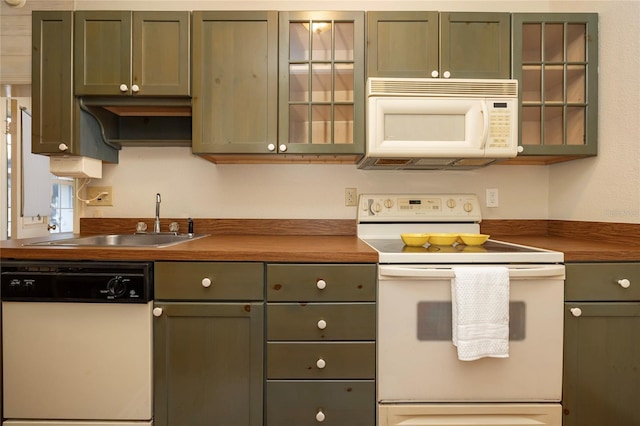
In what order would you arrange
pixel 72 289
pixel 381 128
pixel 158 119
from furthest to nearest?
pixel 158 119 → pixel 381 128 → pixel 72 289

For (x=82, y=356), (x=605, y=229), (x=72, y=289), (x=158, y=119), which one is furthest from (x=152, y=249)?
(x=605, y=229)

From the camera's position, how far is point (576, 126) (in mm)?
1790

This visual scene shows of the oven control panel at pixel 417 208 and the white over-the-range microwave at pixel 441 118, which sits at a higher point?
the white over-the-range microwave at pixel 441 118

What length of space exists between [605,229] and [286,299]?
161 cm

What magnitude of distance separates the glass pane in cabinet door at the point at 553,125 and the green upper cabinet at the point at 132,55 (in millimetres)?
1843

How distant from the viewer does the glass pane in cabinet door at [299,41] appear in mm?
1748

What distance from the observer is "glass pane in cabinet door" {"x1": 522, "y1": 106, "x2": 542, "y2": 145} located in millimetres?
1793

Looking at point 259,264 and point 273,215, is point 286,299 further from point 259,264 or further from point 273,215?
point 273,215

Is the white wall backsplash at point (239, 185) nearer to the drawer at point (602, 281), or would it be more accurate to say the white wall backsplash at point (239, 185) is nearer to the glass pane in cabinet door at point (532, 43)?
the glass pane in cabinet door at point (532, 43)

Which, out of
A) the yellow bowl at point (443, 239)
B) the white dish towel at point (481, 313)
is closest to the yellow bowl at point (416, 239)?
the yellow bowl at point (443, 239)

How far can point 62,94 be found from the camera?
1.73 m

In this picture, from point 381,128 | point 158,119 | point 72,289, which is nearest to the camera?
point 72,289

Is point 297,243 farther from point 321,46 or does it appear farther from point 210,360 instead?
point 321,46

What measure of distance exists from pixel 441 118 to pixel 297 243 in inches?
36.7
